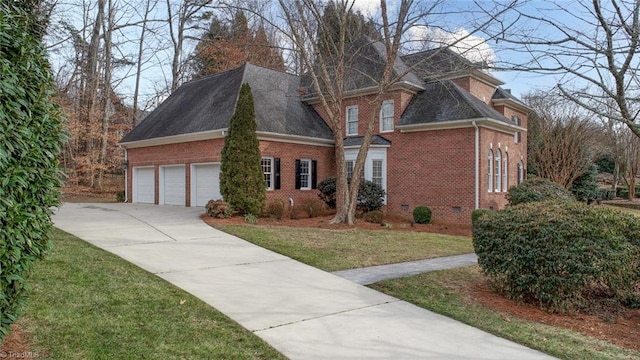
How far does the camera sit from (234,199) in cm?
1443

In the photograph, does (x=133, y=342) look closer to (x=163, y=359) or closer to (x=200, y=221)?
(x=163, y=359)

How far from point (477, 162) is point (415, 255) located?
27.9 ft

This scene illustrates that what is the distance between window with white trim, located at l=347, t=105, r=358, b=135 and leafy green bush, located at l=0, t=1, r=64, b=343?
17632mm

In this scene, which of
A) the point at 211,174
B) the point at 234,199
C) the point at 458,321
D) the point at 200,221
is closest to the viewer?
the point at 458,321

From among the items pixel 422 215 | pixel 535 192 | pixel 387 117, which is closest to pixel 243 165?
pixel 422 215

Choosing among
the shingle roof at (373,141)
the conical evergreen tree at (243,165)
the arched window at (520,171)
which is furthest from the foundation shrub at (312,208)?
the arched window at (520,171)

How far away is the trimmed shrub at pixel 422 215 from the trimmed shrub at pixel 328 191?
136 inches

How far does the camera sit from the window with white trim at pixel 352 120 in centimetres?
2084

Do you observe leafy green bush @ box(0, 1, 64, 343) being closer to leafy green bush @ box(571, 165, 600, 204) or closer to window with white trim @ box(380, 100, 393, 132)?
window with white trim @ box(380, 100, 393, 132)

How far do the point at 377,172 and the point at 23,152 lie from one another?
56.6 feet

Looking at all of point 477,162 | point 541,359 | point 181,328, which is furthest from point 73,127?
point 541,359

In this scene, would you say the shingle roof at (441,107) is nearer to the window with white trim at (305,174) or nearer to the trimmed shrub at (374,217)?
the window with white trim at (305,174)

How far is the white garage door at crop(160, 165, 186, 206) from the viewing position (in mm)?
19469

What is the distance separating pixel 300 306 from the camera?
18.7ft
